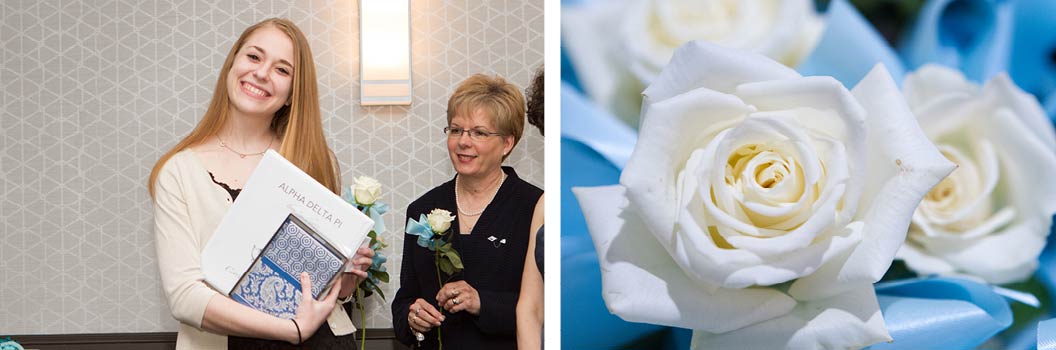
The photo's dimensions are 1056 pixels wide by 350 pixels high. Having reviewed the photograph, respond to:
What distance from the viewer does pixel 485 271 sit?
1729 millimetres

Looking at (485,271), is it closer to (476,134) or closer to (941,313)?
(476,134)

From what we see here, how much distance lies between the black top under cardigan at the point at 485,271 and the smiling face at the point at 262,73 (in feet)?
1.41

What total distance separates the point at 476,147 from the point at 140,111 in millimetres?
1450

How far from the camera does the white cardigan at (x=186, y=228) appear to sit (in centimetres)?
140

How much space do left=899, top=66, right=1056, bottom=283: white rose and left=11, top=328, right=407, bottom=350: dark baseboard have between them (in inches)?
89.7

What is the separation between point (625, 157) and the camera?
554mm

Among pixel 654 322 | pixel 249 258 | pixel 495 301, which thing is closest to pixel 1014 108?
pixel 654 322

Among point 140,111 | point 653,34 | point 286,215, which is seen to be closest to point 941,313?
point 653,34

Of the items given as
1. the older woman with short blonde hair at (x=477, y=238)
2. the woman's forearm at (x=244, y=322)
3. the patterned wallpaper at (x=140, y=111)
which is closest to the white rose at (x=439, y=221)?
the older woman with short blonde hair at (x=477, y=238)

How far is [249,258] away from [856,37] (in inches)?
40.9

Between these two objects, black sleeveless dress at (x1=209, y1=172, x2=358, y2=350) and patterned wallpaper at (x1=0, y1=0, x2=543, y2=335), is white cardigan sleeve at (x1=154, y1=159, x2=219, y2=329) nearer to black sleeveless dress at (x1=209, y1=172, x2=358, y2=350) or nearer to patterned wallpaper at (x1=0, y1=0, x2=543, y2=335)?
black sleeveless dress at (x1=209, y1=172, x2=358, y2=350)

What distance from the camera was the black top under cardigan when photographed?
168cm

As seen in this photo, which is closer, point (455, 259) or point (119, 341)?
point (455, 259)

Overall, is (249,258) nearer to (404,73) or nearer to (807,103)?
(807,103)
